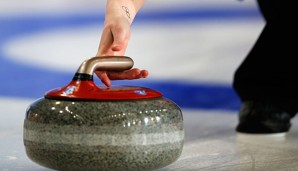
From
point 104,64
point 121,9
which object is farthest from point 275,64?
point 104,64

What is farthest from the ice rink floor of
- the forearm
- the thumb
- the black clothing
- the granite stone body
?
the granite stone body

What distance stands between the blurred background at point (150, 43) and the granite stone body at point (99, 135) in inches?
60.7

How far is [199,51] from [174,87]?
243mm

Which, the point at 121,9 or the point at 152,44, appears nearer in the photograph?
the point at 121,9

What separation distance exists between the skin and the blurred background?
130 cm

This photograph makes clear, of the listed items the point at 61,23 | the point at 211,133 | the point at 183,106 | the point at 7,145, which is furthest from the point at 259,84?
the point at 61,23

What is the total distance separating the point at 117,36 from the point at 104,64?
0.42ft

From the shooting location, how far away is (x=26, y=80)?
2.72 metres

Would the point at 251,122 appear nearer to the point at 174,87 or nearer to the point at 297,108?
the point at 297,108

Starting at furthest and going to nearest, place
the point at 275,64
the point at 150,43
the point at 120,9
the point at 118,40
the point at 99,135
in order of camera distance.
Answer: the point at 150,43
the point at 275,64
the point at 120,9
the point at 118,40
the point at 99,135

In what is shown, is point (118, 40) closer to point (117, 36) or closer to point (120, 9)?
point (117, 36)

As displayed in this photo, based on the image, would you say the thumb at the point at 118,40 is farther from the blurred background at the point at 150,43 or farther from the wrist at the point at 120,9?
the blurred background at the point at 150,43

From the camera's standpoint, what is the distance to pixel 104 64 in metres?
Answer: 1.11

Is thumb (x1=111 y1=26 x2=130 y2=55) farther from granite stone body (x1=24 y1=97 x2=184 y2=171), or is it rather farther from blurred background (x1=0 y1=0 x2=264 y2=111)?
blurred background (x1=0 y1=0 x2=264 y2=111)
